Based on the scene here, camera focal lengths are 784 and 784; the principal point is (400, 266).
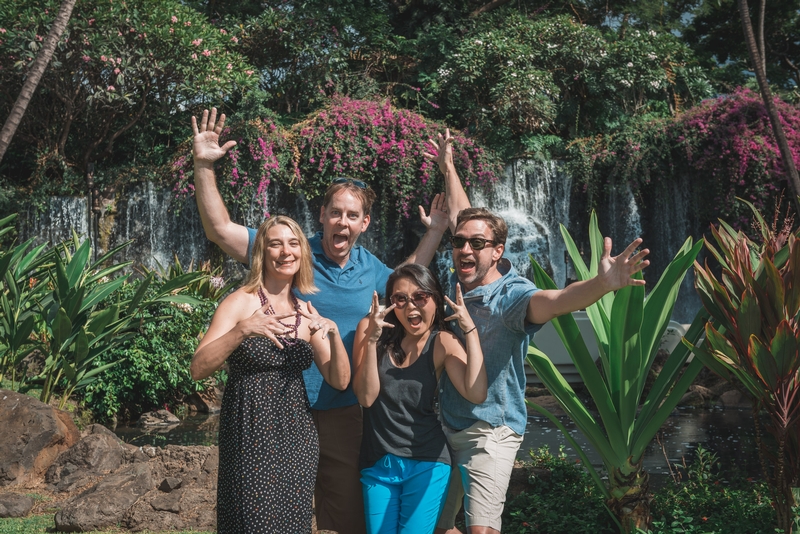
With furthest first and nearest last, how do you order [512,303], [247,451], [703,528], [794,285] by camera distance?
[703,528]
[794,285]
[512,303]
[247,451]

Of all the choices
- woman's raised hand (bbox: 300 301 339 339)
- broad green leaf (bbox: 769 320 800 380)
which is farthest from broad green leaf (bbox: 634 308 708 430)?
woman's raised hand (bbox: 300 301 339 339)

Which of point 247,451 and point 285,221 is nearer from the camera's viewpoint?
point 247,451

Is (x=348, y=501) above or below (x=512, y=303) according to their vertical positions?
below

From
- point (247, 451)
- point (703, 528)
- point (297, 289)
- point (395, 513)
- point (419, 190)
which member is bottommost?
point (703, 528)

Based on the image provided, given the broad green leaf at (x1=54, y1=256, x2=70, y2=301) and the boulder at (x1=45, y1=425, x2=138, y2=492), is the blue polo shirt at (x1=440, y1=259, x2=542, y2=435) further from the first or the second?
the broad green leaf at (x1=54, y1=256, x2=70, y2=301)

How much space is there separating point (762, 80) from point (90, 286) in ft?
31.9

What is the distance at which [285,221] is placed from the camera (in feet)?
9.64

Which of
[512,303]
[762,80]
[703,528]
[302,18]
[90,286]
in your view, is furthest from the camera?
[302,18]

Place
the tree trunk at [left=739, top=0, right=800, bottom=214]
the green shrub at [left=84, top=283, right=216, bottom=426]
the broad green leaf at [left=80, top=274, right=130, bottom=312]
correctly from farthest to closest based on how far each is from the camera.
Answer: the tree trunk at [left=739, top=0, right=800, bottom=214]
the green shrub at [left=84, top=283, right=216, bottom=426]
the broad green leaf at [left=80, top=274, right=130, bottom=312]

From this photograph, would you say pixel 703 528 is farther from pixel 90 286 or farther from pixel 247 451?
pixel 90 286

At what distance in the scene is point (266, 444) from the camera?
270 cm

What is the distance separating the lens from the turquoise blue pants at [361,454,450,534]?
9.20 feet

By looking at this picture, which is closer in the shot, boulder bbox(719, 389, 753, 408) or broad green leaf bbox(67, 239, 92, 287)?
broad green leaf bbox(67, 239, 92, 287)

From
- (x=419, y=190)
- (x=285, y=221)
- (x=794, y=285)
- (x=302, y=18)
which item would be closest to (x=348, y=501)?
(x=285, y=221)
